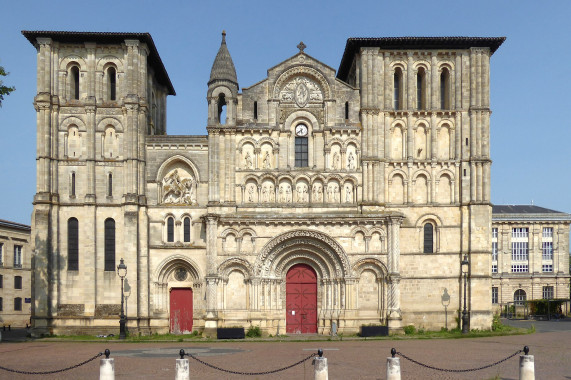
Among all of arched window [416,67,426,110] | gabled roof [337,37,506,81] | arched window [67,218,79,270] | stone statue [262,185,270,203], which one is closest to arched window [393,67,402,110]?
arched window [416,67,426,110]

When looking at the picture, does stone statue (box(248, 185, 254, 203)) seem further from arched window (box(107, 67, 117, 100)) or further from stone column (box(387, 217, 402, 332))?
arched window (box(107, 67, 117, 100))

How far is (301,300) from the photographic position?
3866 cm

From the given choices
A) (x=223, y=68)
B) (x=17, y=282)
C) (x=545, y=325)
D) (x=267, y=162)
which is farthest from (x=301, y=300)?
(x=17, y=282)

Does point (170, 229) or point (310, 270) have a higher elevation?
point (170, 229)

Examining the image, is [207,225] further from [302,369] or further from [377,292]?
[302,369]

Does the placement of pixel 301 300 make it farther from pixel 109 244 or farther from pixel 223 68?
pixel 223 68

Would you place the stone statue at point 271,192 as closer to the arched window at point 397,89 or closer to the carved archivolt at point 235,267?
the carved archivolt at point 235,267

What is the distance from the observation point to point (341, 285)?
37.8 metres

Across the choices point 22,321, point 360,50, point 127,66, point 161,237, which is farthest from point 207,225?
point 22,321

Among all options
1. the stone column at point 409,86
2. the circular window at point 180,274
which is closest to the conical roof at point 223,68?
the stone column at point 409,86

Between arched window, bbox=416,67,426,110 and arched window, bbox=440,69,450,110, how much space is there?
1.31 meters

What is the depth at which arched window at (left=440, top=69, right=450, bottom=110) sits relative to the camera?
40.5 m

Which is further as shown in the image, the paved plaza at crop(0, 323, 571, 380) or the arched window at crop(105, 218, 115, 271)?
the arched window at crop(105, 218, 115, 271)

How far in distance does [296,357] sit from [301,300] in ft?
41.5
